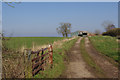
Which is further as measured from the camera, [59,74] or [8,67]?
[59,74]

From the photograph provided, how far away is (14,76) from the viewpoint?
496 cm

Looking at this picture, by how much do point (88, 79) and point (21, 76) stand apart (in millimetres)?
3317

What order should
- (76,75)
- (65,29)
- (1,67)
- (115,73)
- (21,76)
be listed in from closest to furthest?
(1,67)
(21,76)
(76,75)
(115,73)
(65,29)

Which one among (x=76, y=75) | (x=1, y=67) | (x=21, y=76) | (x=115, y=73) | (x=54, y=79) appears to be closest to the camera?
(x=1, y=67)

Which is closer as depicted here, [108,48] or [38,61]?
[38,61]

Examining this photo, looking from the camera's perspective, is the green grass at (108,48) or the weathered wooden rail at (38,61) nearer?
the weathered wooden rail at (38,61)

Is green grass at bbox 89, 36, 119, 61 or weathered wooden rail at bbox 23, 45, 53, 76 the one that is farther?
green grass at bbox 89, 36, 119, 61

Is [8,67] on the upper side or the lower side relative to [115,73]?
upper

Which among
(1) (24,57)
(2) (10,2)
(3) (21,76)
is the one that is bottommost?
(3) (21,76)

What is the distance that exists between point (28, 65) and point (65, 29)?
63.5 m

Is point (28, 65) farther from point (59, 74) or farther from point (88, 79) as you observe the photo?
point (88, 79)

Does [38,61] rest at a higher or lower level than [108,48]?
lower

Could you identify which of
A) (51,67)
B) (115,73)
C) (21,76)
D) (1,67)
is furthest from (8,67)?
(115,73)

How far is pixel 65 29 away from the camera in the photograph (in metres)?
68.6
